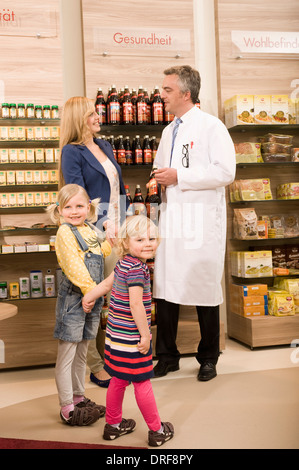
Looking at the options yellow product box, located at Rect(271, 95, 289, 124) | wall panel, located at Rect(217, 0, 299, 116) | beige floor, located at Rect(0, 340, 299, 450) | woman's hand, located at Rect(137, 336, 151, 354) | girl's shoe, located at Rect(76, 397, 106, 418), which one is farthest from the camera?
wall panel, located at Rect(217, 0, 299, 116)

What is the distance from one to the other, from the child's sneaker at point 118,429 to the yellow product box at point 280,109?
293 cm

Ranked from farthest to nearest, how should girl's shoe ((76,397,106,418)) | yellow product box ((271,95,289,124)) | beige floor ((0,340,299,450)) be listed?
yellow product box ((271,95,289,124))
girl's shoe ((76,397,106,418))
beige floor ((0,340,299,450))

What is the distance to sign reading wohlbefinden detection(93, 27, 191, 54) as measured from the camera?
4164 mm

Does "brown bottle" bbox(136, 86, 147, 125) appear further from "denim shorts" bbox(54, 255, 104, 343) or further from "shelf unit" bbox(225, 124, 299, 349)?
"denim shorts" bbox(54, 255, 104, 343)

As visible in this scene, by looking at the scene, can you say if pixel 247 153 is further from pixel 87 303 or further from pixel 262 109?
pixel 87 303

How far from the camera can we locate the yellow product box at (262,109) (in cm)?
422

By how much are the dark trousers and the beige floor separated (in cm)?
14

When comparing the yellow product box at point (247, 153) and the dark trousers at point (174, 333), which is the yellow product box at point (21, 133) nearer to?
the dark trousers at point (174, 333)

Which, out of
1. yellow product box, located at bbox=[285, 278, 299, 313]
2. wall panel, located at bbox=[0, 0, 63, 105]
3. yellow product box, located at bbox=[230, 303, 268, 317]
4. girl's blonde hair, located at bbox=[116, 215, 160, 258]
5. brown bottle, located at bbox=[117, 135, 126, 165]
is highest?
wall panel, located at bbox=[0, 0, 63, 105]

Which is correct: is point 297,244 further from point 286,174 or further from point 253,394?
point 253,394

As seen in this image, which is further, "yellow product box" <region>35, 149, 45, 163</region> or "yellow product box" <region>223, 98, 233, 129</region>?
"yellow product box" <region>223, 98, 233, 129</region>

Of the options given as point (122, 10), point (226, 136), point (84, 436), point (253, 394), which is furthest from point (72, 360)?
point (122, 10)

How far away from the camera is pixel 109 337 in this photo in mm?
2227

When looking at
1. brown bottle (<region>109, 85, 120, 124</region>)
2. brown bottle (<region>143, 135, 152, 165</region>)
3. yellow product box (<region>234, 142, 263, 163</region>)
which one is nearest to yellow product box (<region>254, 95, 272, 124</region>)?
yellow product box (<region>234, 142, 263, 163</region>)
